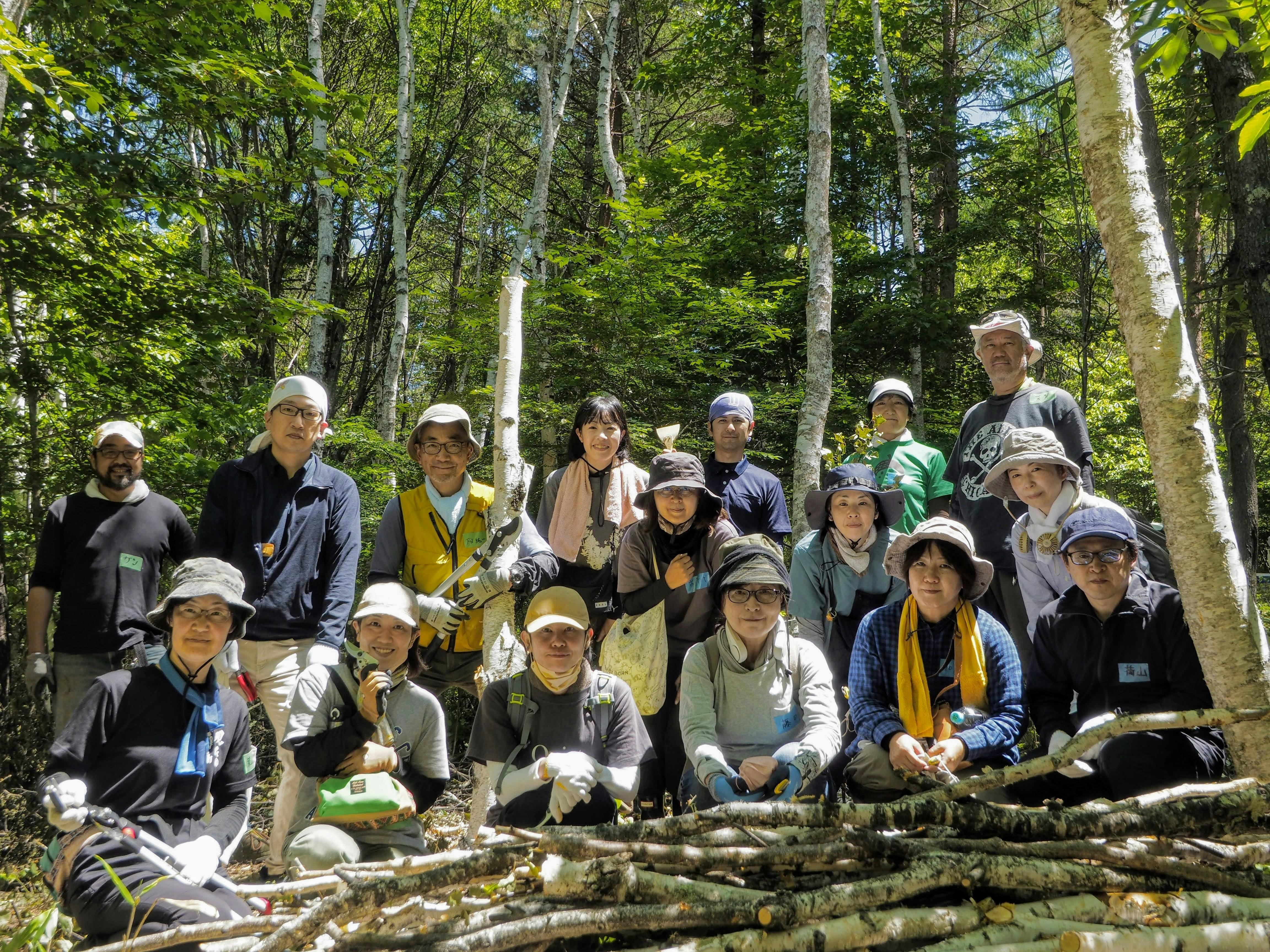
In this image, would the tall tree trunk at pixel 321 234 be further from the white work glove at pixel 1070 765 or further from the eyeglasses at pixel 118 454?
the white work glove at pixel 1070 765

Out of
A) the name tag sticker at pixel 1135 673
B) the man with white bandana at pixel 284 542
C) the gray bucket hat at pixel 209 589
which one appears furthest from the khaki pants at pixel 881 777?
the gray bucket hat at pixel 209 589

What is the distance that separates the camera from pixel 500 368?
16.2 ft

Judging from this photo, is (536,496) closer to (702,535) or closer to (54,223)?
(54,223)

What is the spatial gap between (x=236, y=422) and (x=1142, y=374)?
25.5 ft

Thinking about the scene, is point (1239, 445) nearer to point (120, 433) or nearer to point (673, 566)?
point (673, 566)

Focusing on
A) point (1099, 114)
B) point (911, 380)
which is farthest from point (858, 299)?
point (1099, 114)

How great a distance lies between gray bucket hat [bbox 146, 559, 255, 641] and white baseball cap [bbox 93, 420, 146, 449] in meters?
1.90

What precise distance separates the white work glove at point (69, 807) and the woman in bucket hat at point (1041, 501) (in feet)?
13.7

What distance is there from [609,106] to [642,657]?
10478mm

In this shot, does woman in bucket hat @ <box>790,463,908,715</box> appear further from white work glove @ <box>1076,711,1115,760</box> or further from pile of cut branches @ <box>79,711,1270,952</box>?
pile of cut branches @ <box>79,711,1270,952</box>

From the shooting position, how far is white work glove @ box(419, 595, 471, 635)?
13.7ft

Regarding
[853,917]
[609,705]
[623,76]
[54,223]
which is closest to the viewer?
[853,917]

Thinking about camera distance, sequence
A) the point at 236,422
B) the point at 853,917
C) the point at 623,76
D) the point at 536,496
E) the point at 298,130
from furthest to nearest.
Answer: the point at 623,76, the point at 298,130, the point at 536,496, the point at 236,422, the point at 853,917

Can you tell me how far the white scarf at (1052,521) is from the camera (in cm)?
420
